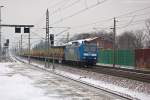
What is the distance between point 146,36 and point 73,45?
51.0 m

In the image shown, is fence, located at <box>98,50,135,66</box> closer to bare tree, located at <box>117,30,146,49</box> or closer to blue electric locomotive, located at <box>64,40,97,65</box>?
blue electric locomotive, located at <box>64,40,97,65</box>

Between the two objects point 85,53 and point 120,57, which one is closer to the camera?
point 85,53

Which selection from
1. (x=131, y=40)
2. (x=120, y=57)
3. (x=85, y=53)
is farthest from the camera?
(x=131, y=40)

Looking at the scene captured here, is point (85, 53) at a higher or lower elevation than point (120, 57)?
higher

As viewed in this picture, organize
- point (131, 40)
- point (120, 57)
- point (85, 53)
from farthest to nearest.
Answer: point (131, 40), point (120, 57), point (85, 53)

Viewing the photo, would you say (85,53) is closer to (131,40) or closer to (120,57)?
(120,57)

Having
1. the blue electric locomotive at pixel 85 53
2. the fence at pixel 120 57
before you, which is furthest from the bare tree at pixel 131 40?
the blue electric locomotive at pixel 85 53

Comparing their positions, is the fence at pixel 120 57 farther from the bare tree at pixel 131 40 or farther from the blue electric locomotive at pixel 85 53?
the bare tree at pixel 131 40

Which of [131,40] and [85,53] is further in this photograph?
[131,40]

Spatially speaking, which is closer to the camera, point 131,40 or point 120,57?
point 120,57

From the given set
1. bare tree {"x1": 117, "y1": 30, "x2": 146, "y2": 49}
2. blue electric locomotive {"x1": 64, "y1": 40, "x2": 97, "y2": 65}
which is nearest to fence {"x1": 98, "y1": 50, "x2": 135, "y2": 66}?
blue electric locomotive {"x1": 64, "y1": 40, "x2": 97, "y2": 65}

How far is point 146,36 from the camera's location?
92.6 metres

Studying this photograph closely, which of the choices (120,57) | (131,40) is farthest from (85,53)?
(131,40)

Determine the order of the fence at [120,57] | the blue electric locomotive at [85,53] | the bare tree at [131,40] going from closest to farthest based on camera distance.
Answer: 1. the blue electric locomotive at [85,53]
2. the fence at [120,57]
3. the bare tree at [131,40]
